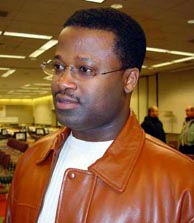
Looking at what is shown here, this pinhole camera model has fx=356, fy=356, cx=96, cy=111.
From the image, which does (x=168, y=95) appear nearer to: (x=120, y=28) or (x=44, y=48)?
(x=44, y=48)

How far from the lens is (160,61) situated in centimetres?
1024

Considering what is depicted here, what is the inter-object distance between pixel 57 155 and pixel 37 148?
138 mm

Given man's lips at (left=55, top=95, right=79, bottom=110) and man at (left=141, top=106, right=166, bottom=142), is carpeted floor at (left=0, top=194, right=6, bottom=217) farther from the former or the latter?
man at (left=141, top=106, right=166, bottom=142)

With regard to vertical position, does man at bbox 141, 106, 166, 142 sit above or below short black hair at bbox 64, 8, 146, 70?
below

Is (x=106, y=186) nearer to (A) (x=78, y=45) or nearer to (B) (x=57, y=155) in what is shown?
(B) (x=57, y=155)

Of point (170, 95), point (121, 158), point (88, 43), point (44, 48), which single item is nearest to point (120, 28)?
point (88, 43)

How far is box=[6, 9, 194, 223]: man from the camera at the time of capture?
2.66 feet

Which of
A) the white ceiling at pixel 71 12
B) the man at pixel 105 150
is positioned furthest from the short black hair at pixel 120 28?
the white ceiling at pixel 71 12

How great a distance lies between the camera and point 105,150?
91cm

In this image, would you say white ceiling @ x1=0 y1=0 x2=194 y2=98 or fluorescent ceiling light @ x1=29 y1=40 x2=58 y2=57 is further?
fluorescent ceiling light @ x1=29 y1=40 x2=58 y2=57

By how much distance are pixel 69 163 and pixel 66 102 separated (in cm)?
18

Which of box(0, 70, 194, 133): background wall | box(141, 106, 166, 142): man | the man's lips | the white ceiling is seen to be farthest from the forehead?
box(0, 70, 194, 133): background wall

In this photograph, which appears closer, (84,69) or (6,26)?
(84,69)

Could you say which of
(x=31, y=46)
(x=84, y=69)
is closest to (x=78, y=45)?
(x=84, y=69)
